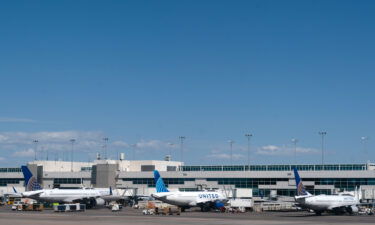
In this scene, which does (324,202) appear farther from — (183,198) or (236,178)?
(236,178)

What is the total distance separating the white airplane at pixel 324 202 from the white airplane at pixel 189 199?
60.7 feet

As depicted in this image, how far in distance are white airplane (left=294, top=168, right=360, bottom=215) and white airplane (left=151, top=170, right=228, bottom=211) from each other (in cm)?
1850

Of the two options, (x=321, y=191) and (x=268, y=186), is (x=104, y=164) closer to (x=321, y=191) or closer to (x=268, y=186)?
(x=268, y=186)

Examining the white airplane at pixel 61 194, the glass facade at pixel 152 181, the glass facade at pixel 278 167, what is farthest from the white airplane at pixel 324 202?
the glass facade at pixel 152 181

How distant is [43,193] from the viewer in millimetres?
124062

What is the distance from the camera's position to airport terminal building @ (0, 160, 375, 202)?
15825 cm

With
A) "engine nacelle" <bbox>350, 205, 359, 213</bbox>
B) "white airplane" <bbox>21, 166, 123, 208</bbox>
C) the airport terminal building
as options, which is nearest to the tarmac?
"engine nacelle" <bbox>350, 205, 359, 213</bbox>

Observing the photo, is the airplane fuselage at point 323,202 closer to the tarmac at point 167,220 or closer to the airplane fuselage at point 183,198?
the tarmac at point 167,220

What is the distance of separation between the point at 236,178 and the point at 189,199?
6169cm

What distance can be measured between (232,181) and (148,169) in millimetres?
→ 30816

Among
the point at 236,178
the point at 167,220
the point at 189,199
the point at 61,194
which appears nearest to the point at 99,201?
the point at 61,194

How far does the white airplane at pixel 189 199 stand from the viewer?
112438mm

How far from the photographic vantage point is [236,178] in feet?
570

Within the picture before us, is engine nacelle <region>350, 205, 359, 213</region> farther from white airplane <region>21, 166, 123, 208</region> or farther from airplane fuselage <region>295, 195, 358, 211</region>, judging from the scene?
white airplane <region>21, 166, 123, 208</region>
